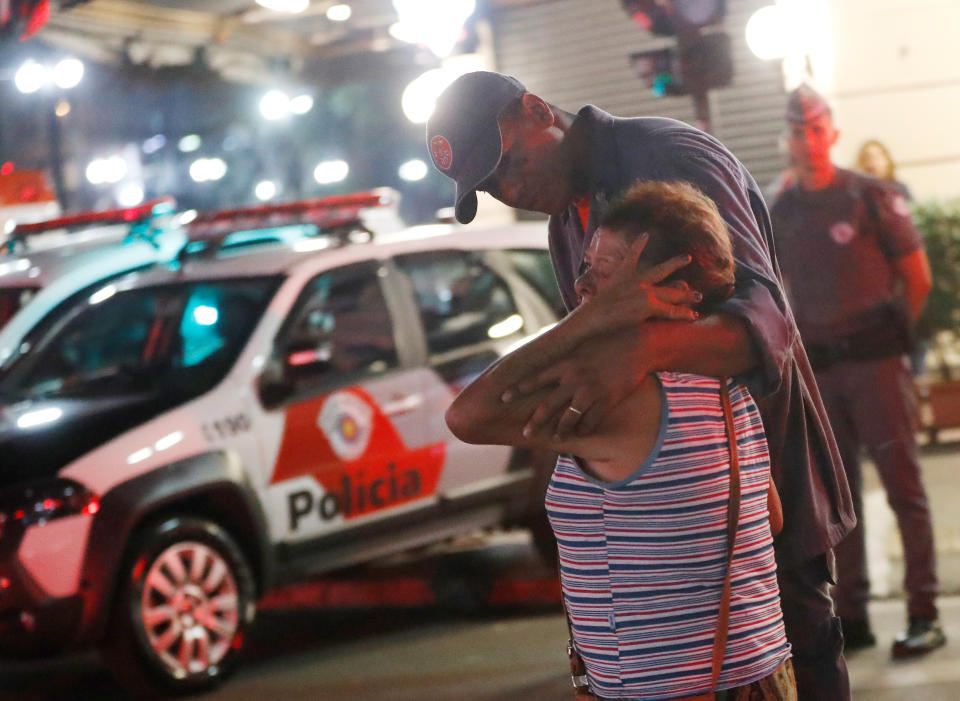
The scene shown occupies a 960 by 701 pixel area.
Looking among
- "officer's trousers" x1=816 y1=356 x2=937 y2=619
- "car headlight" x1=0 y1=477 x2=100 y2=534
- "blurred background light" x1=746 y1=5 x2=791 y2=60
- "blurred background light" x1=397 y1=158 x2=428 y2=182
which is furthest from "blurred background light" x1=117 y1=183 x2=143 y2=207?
"officer's trousers" x1=816 y1=356 x2=937 y2=619

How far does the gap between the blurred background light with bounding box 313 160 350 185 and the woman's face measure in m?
24.4

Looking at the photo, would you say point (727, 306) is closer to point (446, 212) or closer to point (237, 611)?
point (237, 611)

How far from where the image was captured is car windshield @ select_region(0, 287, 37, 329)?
7920mm

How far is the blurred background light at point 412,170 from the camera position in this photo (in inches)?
1041

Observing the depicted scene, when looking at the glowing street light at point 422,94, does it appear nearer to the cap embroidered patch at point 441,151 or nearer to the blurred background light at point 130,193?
the cap embroidered patch at point 441,151

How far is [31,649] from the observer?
5.65m

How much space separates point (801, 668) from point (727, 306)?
0.92 metres

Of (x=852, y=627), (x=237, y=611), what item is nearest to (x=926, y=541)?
(x=852, y=627)

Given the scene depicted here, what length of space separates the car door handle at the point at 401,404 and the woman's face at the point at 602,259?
452 centimetres

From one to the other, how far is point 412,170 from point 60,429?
68.2 ft

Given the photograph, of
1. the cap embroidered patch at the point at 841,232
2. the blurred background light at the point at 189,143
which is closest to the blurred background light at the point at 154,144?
the blurred background light at the point at 189,143

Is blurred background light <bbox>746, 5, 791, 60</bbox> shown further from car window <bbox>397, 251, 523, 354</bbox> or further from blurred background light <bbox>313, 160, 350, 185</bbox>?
blurred background light <bbox>313, 160, 350, 185</bbox>

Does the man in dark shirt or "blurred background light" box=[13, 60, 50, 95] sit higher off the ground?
"blurred background light" box=[13, 60, 50, 95]

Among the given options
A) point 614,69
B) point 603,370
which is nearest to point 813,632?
point 603,370
